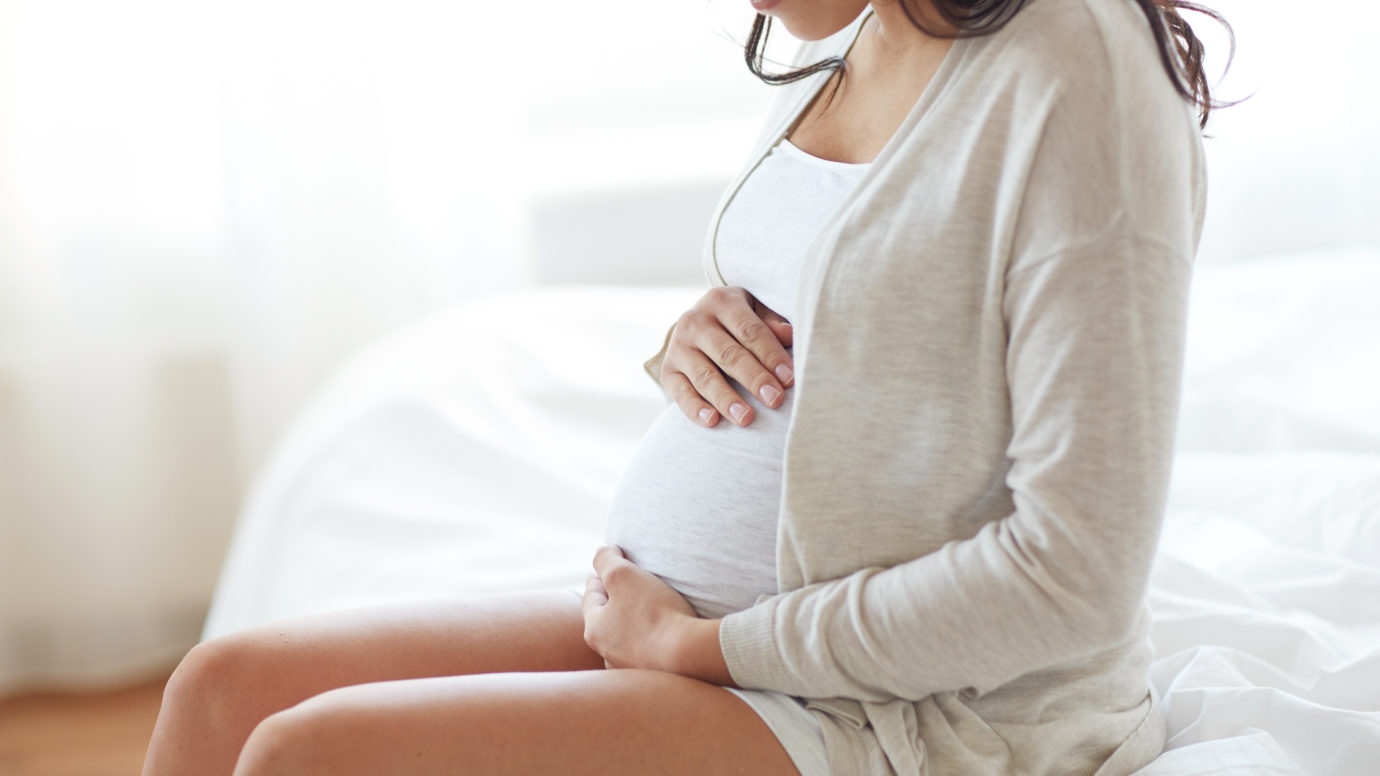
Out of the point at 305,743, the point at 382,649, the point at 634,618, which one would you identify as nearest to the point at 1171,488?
the point at 634,618

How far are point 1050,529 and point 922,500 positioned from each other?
0.30ft

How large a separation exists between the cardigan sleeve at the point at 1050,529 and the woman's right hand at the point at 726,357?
0.18m

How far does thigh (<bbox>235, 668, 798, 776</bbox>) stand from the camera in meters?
0.69

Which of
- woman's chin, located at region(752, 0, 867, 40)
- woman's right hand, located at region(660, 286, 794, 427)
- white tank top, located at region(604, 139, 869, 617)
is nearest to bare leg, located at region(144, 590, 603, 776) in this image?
white tank top, located at region(604, 139, 869, 617)

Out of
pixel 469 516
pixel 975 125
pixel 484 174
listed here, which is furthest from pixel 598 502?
pixel 484 174

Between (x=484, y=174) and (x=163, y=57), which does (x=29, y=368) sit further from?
(x=484, y=174)

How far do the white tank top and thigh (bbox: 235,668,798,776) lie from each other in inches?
4.3

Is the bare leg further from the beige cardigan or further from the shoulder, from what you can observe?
the shoulder

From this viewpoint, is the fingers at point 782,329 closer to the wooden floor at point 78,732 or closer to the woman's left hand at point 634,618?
the woman's left hand at point 634,618

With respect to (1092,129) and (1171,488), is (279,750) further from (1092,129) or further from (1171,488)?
(1171,488)

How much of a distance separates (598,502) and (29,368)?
4.17 feet

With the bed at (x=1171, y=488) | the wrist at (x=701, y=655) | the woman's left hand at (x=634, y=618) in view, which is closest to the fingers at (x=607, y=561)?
the woman's left hand at (x=634, y=618)

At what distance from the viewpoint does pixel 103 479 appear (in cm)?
213

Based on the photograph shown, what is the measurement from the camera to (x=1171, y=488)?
1303mm
